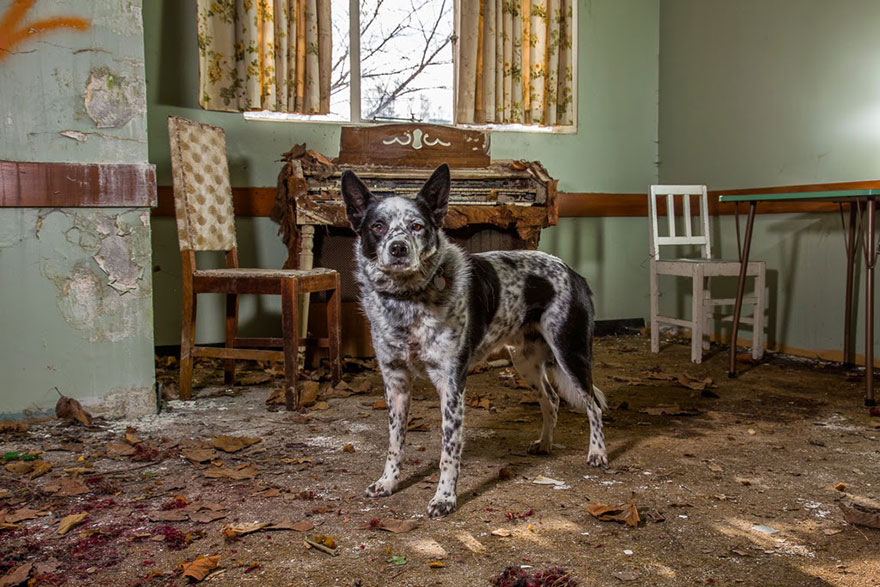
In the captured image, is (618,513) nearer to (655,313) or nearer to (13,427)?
(13,427)

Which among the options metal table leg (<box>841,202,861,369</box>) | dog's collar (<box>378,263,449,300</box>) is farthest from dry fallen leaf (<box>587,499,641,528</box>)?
metal table leg (<box>841,202,861,369</box>)

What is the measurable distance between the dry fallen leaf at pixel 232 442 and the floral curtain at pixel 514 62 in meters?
3.55

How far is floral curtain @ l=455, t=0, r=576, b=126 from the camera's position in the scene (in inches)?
235

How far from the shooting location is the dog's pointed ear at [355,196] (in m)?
2.57

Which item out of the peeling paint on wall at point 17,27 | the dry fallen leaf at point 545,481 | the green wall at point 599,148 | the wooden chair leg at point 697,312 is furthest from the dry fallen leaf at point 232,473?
the wooden chair leg at point 697,312

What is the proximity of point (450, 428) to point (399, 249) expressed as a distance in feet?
2.16

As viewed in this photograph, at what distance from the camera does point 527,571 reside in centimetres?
203

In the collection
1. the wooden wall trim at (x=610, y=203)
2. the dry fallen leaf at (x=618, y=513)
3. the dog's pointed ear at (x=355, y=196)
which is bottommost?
the dry fallen leaf at (x=618, y=513)

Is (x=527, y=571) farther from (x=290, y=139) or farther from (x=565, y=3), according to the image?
(x=565, y=3)

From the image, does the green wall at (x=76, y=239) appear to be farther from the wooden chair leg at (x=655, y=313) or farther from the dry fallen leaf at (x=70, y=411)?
the wooden chair leg at (x=655, y=313)

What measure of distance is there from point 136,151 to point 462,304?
210 cm

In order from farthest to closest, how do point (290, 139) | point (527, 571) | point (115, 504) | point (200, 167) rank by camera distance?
1. point (290, 139)
2. point (200, 167)
3. point (115, 504)
4. point (527, 571)

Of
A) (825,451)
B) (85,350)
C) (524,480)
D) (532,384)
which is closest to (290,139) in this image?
(85,350)

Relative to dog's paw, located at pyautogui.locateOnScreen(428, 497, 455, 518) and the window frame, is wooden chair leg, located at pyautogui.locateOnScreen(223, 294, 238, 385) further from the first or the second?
dog's paw, located at pyautogui.locateOnScreen(428, 497, 455, 518)
